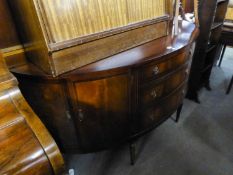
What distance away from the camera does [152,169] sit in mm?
1505

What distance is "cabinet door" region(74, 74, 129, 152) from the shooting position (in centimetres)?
102

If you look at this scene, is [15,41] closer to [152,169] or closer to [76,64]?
[76,64]

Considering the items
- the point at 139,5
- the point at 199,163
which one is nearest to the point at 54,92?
the point at 139,5

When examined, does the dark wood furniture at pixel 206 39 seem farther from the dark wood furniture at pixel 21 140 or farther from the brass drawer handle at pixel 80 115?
the dark wood furniture at pixel 21 140

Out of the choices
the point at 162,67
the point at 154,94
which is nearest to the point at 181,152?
the point at 154,94

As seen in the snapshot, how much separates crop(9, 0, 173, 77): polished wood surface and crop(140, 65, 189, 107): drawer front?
309 mm

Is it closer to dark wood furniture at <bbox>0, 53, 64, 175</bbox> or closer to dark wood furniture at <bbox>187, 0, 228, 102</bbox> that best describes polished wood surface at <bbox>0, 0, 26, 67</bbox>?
dark wood furniture at <bbox>0, 53, 64, 175</bbox>

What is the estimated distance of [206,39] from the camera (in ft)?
6.17

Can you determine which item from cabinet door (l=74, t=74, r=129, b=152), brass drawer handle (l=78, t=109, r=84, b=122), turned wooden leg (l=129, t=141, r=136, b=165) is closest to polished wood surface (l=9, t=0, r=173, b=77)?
cabinet door (l=74, t=74, r=129, b=152)

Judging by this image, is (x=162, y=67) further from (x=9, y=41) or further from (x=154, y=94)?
(x=9, y=41)

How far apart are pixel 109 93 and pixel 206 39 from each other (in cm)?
138

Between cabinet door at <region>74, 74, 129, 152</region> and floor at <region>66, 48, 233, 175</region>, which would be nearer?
cabinet door at <region>74, 74, 129, 152</region>

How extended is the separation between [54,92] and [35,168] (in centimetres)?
45

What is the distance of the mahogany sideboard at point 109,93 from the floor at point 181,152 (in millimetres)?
345
